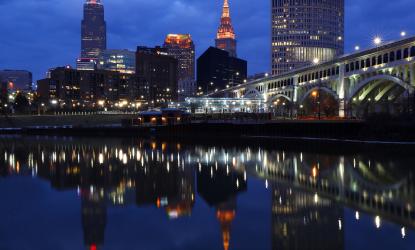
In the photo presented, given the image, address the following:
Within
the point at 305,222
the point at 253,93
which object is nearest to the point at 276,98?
the point at 253,93

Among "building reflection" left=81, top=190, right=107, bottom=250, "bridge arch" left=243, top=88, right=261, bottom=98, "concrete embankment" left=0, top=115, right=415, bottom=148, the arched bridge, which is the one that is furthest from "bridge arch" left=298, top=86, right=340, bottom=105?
"building reflection" left=81, top=190, right=107, bottom=250

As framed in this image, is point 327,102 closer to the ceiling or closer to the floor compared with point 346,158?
closer to the ceiling

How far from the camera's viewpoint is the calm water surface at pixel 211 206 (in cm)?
1580

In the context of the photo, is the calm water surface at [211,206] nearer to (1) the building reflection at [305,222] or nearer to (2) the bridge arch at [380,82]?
(1) the building reflection at [305,222]

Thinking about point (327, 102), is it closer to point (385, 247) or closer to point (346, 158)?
point (346, 158)

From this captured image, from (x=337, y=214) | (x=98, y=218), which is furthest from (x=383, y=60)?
(x=98, y=218)

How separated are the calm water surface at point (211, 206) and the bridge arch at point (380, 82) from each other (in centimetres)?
3359

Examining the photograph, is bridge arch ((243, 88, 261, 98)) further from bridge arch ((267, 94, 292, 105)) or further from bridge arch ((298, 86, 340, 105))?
bridge arch ((298, 86, 340, 105))

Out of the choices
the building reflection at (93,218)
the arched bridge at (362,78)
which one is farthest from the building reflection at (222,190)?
the arched bridge at (362,78)

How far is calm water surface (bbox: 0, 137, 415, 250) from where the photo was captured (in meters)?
15.8

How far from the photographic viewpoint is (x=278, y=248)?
14.8m

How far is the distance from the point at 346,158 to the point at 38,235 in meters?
30.4

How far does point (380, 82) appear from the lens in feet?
258

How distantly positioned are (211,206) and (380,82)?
6586 cm
